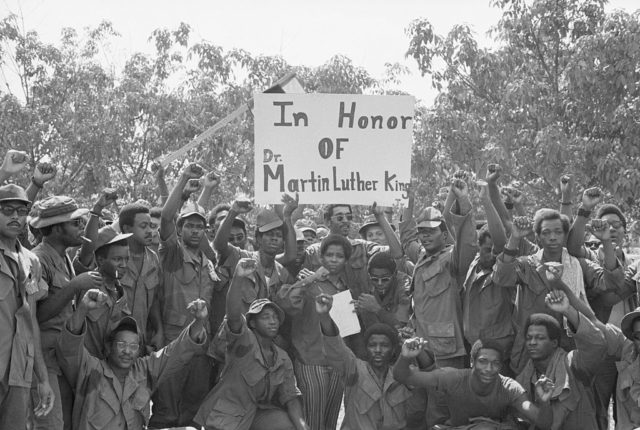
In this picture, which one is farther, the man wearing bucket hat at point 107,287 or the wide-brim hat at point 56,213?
the man wearing bucket hat at point 107,287

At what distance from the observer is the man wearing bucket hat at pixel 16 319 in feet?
21.7

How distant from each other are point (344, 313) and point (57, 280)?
2.31 m

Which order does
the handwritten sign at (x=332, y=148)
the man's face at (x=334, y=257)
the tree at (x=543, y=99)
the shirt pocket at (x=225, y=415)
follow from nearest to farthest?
the shirt pocket at (x=225, y=415), the man's face at (x=334, y=257), the handwritten sign at (x=332, y=148), the tree at (x=543, y=99)

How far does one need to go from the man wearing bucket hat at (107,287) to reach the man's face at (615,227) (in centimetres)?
382

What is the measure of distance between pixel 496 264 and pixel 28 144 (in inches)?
399

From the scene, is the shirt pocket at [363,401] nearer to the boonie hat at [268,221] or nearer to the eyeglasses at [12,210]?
the boonie hat at [268,221]

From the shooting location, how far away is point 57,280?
23.7 ft

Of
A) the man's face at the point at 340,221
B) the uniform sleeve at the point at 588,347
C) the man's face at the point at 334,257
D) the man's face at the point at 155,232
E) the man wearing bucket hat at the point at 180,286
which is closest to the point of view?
the uniform sleeve at the point at 588,347

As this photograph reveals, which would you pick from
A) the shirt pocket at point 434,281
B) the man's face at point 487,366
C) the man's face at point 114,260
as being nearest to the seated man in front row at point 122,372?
the man's face at point 114,260

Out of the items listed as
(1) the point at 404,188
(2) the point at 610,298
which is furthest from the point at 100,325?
(2) the point at 610,298

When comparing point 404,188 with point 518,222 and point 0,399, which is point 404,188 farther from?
point 0,399

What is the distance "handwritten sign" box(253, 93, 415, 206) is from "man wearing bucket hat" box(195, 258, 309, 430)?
0.96 m

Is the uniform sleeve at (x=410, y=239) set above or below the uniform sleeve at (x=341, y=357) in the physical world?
above

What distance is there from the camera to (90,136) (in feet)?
52.8
